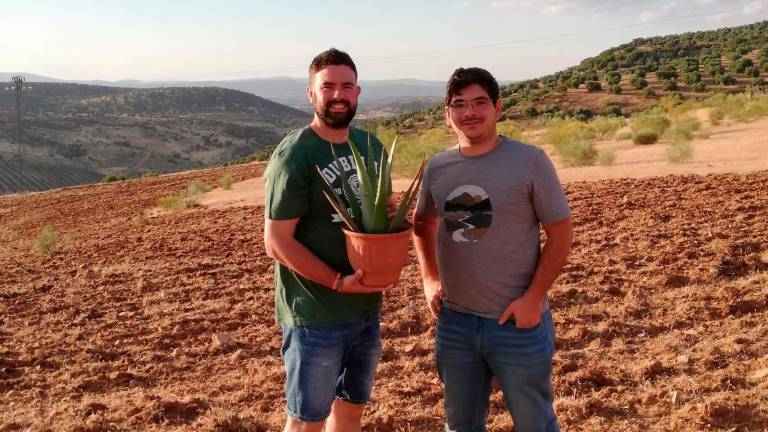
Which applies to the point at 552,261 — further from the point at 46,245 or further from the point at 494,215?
the point at 46,245

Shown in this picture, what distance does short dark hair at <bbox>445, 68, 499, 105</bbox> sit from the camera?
238cm

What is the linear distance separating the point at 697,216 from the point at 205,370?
23.2 ft

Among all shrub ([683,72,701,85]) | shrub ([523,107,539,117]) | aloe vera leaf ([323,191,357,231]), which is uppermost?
shrub ([683,72,701,85])

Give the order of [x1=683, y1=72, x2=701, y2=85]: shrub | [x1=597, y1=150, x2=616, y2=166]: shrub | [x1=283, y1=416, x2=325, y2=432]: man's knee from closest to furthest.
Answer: [x1=283, y1=416, x2=325, y2=432]: man's knee < [x1=597, y1=150, x2=616, y2=166]: shrub < [x1=683, y1=72, x2=701, y2=85]: shrub

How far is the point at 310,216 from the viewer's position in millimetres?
2535

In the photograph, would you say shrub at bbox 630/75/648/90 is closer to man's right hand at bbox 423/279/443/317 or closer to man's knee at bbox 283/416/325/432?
man's right hand at bbox 423/279/443/317

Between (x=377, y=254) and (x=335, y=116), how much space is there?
563 mm

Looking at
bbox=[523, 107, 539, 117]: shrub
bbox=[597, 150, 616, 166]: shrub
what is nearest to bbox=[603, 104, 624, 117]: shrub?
Answer: bbox=[523, 107, 539, 117]: shrub

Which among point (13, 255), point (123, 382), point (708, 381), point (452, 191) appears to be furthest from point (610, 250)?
point (13, 255)

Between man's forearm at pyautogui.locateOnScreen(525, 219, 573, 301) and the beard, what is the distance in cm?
87

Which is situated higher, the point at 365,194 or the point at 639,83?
the point at 639,83

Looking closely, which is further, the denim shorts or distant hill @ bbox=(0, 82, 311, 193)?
distant hill @ bbox=(0, 82, 311, 193)

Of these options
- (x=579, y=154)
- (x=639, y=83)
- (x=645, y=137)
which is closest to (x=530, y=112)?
(x=639, y=83)

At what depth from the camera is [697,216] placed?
30.0 ft
